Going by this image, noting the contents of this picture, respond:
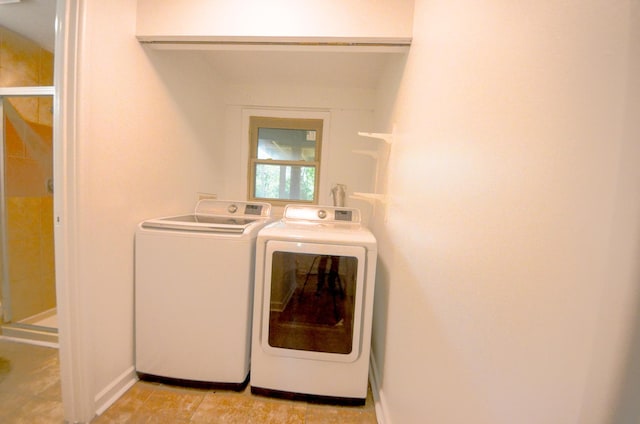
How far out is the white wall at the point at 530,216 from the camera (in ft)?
0.91

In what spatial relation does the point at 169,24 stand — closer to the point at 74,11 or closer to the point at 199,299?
the point at 74,11

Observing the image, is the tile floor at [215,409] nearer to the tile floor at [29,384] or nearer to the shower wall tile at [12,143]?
the tile floor at [29,384]

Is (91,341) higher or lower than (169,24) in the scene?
lower

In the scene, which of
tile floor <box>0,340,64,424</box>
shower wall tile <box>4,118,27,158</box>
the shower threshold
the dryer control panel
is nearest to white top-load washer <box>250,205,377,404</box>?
the dryer control panel

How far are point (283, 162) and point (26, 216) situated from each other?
2.32m

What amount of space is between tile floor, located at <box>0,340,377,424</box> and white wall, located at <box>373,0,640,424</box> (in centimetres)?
72

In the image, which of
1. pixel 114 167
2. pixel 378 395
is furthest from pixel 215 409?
pixel 114 167

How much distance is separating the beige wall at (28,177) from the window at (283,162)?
1.77m

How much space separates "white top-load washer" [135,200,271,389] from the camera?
134 centimetres

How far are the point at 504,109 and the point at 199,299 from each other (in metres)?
1.59

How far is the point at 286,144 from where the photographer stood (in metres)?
2.81

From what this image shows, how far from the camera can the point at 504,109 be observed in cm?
48


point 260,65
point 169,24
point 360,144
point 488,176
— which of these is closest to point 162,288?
point 169,24

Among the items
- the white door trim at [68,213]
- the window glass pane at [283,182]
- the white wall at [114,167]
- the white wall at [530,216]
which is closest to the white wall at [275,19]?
the white wall at [114,167]
